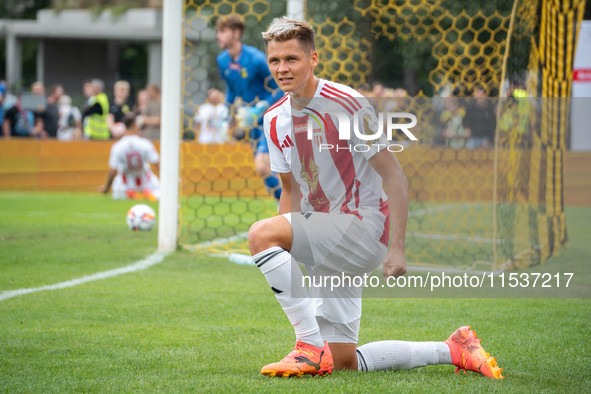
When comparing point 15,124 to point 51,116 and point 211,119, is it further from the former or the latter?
point 211,119

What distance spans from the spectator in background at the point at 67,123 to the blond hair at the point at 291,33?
43.2 ft

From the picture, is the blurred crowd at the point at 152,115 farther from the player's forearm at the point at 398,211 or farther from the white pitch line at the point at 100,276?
the player's forearm at the point at 398,211

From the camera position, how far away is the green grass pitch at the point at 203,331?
2.67 m

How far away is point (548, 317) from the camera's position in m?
3.96

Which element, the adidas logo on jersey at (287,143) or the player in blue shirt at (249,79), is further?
the player in blue shirt at (249,79)

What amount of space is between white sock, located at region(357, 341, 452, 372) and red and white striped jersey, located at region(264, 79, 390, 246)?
0.47 metres

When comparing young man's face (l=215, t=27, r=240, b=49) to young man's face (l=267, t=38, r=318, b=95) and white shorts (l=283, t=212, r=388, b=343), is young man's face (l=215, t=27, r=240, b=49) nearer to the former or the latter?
young man's face (l=267, t=38, r=318, b=95)

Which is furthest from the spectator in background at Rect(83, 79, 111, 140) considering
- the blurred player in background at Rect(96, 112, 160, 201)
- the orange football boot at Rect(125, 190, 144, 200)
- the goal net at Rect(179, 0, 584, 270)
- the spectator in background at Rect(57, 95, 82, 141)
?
the goal net at Rect(179, 0, 584, 270)

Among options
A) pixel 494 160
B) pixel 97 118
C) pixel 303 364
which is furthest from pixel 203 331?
pixel 97 118

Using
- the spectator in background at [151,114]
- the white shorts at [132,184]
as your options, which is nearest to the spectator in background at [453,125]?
the white shorts at [132,184]

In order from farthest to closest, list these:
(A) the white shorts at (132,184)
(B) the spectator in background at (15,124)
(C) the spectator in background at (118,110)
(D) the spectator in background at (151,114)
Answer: (B) the spectator in background at (15,124), (C) the spectator in background at (118,110), (D) the spectator in background at (151,114), (A) the white shorts at (132,184)

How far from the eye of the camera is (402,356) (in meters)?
2.88

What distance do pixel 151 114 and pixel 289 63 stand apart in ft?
34.8

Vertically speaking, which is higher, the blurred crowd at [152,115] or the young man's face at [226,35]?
the young man's face at [226,35]
